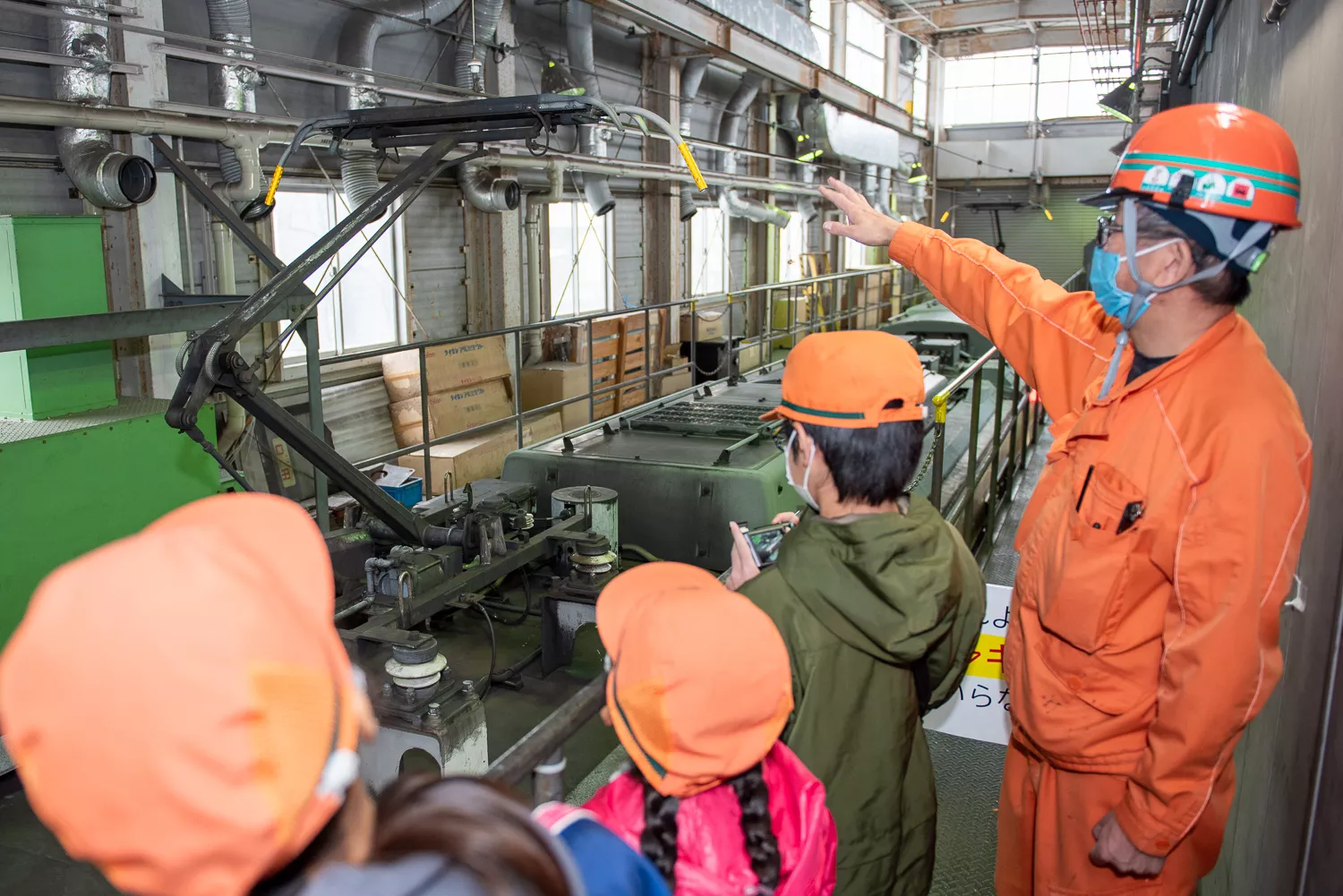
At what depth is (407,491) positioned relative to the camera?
19.5 ft

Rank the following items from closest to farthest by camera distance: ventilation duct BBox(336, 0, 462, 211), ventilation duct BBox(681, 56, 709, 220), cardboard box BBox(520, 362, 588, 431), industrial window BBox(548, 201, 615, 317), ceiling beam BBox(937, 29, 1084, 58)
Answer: ventilation duct BBox(336, 0, 462, 211)
cardboard box BBox(520, 362, 588, 431)
industrial window BBox(548, 201, 615, 317)
ventilation duct BBox(681, 56, 709, 220)
ceiling beam BBox(937, 29, 1084, 58)

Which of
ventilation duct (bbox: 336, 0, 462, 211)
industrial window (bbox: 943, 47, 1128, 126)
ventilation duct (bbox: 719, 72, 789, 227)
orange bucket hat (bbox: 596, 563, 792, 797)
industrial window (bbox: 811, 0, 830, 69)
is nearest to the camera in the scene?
orange bucket hat (bbox: 596, 563, 792, 797)

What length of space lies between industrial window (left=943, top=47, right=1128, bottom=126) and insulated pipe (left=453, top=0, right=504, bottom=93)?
1541 centimetres

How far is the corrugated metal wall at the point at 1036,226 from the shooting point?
20.1m

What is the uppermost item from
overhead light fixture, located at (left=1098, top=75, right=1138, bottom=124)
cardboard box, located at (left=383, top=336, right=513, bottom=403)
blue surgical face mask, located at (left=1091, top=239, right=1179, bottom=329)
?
overhead light fixture, located at (left=1098, top=75, right=1138, bottom=124)

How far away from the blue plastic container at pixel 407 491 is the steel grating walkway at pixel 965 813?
3.76 meters

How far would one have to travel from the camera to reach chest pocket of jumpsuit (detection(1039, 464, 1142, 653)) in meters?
1.54

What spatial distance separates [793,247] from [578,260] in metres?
6.54

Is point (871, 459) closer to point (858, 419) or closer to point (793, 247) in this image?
point (858, 419)

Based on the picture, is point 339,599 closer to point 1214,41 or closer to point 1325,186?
point 1325,186

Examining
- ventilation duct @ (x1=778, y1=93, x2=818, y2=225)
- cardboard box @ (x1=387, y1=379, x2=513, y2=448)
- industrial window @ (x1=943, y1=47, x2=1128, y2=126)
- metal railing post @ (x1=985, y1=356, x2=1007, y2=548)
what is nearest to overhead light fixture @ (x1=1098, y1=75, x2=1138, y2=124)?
ventilation duct @ (x1=778, y1=93, x2=818, y2=225)

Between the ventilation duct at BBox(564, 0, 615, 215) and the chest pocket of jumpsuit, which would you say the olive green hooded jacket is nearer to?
the chest pocket of jumpsuit

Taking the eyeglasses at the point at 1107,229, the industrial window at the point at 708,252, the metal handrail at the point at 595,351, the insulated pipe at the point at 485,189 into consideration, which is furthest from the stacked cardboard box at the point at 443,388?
the eyeglasses at the point at 1107,229

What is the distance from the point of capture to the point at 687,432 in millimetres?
5070
